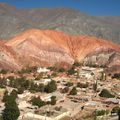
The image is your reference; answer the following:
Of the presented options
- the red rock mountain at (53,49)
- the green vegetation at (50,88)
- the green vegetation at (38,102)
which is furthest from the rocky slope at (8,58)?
the green vegetation at (38,102)

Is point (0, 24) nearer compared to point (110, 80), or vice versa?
point (110, 80)

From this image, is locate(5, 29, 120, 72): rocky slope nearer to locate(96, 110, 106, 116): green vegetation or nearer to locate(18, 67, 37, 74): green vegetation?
locate(18, 67, 37, 74): green vegetation

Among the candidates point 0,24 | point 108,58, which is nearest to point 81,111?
point 108,58

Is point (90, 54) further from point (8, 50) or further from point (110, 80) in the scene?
point (110, 80)

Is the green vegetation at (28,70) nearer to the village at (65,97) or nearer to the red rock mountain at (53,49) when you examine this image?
the village at (65,97)

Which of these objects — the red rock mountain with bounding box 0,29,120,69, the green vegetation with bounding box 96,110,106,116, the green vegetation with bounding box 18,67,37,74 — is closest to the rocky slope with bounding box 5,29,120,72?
the red rock mountain with bounding box 0,29,120,69

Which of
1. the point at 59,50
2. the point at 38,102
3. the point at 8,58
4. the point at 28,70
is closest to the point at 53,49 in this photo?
the point at 59,50
